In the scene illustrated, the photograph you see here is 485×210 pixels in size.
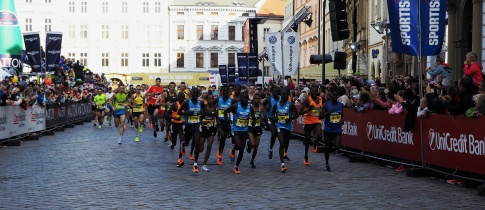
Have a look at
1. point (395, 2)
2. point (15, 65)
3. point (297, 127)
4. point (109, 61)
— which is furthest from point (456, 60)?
point (109, 61)

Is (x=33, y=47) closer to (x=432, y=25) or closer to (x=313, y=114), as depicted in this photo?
(x=313, y=114)

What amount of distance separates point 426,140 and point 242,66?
26631 mm

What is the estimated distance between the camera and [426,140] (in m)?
16.9

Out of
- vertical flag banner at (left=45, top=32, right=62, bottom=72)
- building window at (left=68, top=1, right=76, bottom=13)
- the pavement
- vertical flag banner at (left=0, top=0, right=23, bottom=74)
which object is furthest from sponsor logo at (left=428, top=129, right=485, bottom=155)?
building window at (left=68, top=1, right=76, bottom=13)

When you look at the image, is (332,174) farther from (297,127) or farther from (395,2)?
(297,127)

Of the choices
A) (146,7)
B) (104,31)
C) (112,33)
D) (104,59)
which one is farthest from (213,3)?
(104,59)

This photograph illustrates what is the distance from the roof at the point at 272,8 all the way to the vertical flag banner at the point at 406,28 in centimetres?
9790

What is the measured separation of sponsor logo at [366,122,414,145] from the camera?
1798 cm

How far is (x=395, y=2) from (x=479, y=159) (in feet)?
16.5

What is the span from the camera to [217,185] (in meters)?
15.6

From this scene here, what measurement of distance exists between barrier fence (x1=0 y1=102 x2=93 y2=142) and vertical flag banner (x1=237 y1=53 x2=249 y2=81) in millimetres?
7789

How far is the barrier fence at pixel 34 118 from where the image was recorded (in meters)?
26.1

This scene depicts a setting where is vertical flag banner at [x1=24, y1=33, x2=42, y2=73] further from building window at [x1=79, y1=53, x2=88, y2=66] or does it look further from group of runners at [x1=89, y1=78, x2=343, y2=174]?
building window at [x1=79, y1=53, x2=88, y2=66]

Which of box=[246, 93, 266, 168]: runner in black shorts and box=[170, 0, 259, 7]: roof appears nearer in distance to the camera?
box=[246, 93, 266, 168]: runner in black shorts
